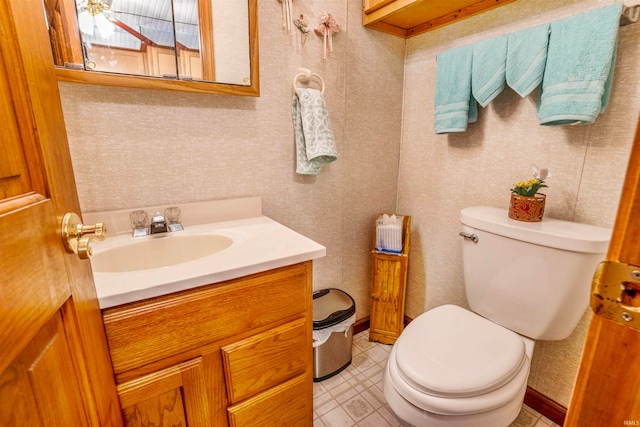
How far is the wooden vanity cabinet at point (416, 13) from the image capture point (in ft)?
4.01

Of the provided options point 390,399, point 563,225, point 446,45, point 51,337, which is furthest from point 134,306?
point 446,45

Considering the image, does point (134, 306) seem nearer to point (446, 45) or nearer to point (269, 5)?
point (269, 5)

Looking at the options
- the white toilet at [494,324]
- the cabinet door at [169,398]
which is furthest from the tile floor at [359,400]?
the cabinet door at [169,398]

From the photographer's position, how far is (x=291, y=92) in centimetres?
126

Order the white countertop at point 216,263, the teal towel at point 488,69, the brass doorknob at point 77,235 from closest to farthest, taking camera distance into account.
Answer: the brass doorknob at point 77,235
the white countertop at point 216,263
the teal towel at point 488,69

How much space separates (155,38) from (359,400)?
163 cm

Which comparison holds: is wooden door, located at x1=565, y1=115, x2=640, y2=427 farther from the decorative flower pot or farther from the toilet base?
the decorative flower pot

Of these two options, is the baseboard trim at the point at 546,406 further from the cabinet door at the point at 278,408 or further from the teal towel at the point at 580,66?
the teal towel at the point at 580,66

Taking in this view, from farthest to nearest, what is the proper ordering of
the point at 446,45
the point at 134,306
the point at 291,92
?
the point at 446,45, the point at 291,92, the point at 134,306

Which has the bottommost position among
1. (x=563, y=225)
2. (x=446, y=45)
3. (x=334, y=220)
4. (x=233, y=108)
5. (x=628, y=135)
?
(x=334, y=220)

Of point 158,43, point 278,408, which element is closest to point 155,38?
point 158,43

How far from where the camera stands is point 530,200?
1.01 m

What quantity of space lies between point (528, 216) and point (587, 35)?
1.88ft

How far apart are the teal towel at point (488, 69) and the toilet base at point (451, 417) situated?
103 centimetres
